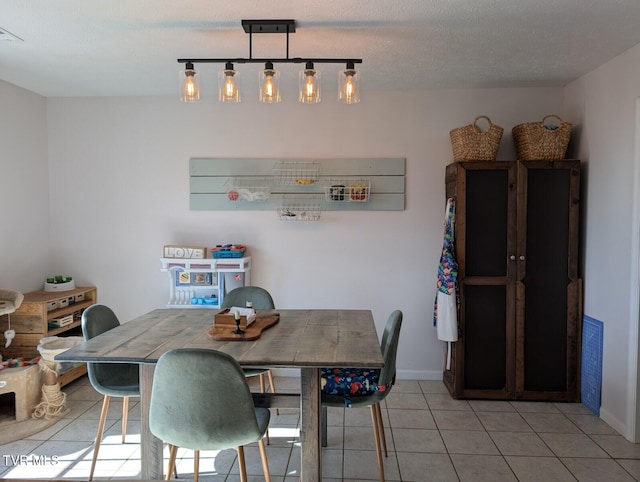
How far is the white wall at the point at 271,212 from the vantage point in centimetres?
388

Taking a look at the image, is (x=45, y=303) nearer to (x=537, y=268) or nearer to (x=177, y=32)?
(x=177, y=32)

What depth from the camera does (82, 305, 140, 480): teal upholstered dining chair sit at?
2.43 m

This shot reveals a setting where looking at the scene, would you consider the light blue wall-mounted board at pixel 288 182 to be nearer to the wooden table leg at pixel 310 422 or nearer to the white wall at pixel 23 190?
the white wall at pixel 23 190

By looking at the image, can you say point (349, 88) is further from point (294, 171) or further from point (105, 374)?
point (105, 374)

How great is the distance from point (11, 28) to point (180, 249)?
1880 millimetres

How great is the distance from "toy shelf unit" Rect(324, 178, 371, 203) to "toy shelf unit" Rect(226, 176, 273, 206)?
522 millimetres

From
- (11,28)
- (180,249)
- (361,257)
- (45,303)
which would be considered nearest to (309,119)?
(361,257)

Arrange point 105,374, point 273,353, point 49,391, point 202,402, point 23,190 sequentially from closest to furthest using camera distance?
point 202,402, point 273,353, point 105,374, point 49,391, point 23,190

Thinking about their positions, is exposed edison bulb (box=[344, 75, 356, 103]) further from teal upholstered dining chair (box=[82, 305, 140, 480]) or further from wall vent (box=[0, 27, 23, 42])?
wall vent (box=[0, 27, 23, 42])

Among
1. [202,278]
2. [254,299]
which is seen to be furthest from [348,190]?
[202,278]

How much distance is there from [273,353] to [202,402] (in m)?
0.37

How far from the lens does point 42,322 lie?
3.45 meters

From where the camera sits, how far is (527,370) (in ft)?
11.3

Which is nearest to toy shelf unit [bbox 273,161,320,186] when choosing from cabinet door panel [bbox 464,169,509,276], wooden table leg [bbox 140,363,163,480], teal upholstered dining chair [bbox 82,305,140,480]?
cabinet door panel [bbox 464,169,509,276]
